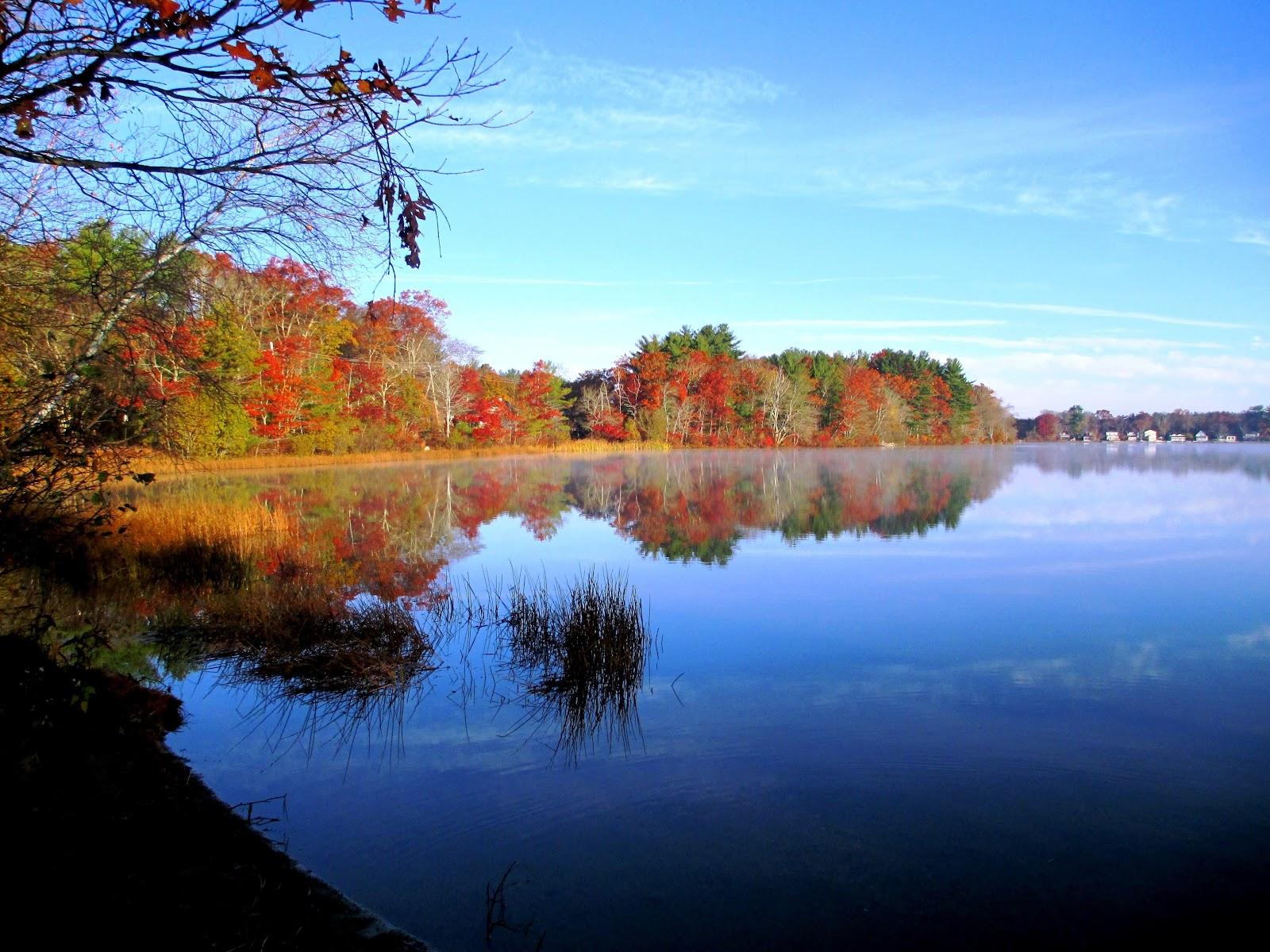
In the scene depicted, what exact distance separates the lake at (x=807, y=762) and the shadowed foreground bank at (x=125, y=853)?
0.40 meters

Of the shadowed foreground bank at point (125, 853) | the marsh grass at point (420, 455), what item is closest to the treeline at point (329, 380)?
the marsh grass at point (420, 455)

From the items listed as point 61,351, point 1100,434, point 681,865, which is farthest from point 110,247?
point 1100,434

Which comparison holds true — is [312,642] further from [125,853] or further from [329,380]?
[329,380]

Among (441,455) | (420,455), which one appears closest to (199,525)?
(420,455)

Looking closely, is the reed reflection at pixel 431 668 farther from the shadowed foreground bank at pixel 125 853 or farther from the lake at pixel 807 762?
the shadowed foreground bank at pixel 125 853

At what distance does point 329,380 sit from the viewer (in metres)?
31.4

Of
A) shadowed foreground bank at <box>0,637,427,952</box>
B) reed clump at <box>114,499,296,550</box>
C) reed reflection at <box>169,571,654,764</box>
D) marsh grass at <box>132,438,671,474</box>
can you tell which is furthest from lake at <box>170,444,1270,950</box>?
marsh grass at <box>132,438,671,474</box>

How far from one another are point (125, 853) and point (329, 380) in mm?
30528

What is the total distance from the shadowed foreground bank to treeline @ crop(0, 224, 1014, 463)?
1938mm

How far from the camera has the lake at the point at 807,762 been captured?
3.29m

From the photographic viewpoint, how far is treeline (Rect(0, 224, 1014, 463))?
513 centimetres

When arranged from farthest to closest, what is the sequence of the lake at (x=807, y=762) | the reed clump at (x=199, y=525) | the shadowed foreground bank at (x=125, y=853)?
1. the reed clump at (x=199, y=525)
2. the lake at (x=807, y=762)
3. the shadowed foreground bank at (x=125, y=853)

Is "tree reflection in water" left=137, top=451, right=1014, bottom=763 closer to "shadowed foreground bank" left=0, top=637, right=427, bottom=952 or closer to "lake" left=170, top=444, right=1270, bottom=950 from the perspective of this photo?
"lake" left=170, top=444, right=1270, bottom=950

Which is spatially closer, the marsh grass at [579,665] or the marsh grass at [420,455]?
the marsh grass at [579,665]
